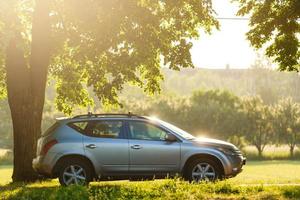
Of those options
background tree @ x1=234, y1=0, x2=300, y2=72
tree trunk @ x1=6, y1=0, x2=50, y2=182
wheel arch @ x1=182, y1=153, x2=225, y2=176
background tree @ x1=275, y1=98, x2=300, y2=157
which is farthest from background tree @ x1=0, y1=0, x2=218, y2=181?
background tree @ x1=275, y1=98, x2=300, y2=157

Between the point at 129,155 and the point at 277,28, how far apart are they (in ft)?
21.7

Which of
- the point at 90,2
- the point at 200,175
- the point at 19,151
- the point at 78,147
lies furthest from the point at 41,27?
the point at 200,175

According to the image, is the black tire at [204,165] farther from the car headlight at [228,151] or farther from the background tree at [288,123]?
the background tree at [288,123]

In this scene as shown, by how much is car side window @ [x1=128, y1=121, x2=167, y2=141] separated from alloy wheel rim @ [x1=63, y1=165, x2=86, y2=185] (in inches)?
54.6

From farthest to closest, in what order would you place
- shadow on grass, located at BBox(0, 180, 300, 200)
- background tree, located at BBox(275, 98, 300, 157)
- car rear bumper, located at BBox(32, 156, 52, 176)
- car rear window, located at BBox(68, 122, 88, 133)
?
background tree, located at BBox(275, 98, 300, 157)
car rear window, located at BBox(68, 122, 88, 133)
car rear bumper, located at BBox(32, 156, 52, 176)
shadow on grass, located at BBox(0, 180, 300, 200)

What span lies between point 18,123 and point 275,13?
7.94 metres

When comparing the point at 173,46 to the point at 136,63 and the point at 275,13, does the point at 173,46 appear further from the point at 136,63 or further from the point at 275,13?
the point at 275,13

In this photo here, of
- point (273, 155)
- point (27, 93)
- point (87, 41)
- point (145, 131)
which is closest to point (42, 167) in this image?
point (145, 131)

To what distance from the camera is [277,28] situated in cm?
1830

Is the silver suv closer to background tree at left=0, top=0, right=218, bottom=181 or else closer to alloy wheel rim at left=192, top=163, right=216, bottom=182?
alloy wheel rim at left=192, top=163, right=216, bottom=182

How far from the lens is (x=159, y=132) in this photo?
1462cm

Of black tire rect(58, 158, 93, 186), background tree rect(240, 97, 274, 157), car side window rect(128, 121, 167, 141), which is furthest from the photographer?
background tree rect(240, 97, 274, 157)

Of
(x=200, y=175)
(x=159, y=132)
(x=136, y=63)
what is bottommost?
(x=200, y=175)

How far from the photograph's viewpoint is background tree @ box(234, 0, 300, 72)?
58.6 ft
